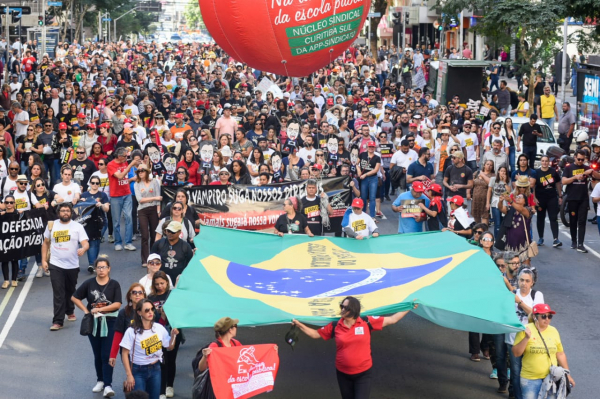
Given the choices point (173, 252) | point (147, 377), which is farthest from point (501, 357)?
point (173, 252)

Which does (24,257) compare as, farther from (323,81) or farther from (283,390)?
(323,81)

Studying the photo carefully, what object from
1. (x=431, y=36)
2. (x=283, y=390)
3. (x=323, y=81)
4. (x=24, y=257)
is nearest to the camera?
(x=283, y=390)

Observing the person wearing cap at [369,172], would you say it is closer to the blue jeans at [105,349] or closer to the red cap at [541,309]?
the blue jeans at [105,349]

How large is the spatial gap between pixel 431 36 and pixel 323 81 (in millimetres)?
36721

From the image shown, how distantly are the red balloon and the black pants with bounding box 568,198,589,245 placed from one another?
4.94 metres

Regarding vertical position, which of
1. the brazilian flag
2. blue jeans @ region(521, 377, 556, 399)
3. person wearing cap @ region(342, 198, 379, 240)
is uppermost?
person wearing cap @ region(342, 198, 379, 240)

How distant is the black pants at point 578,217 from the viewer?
16.6 meters

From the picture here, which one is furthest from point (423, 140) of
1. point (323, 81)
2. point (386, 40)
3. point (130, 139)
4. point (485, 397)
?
point (386, 40)

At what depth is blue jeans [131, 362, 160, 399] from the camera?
9.09m

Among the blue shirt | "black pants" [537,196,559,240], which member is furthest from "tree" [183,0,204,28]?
the blue shirt

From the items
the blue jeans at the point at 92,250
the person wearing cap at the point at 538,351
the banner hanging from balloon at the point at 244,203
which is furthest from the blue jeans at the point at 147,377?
the blue jeans at the point at 92,250

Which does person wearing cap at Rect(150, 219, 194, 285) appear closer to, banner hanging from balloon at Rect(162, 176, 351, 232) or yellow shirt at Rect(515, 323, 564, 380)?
banner hanging from balloon at Rect(162, 176, 351, 232)

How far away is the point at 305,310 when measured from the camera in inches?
375

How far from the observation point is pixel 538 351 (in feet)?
28.8
